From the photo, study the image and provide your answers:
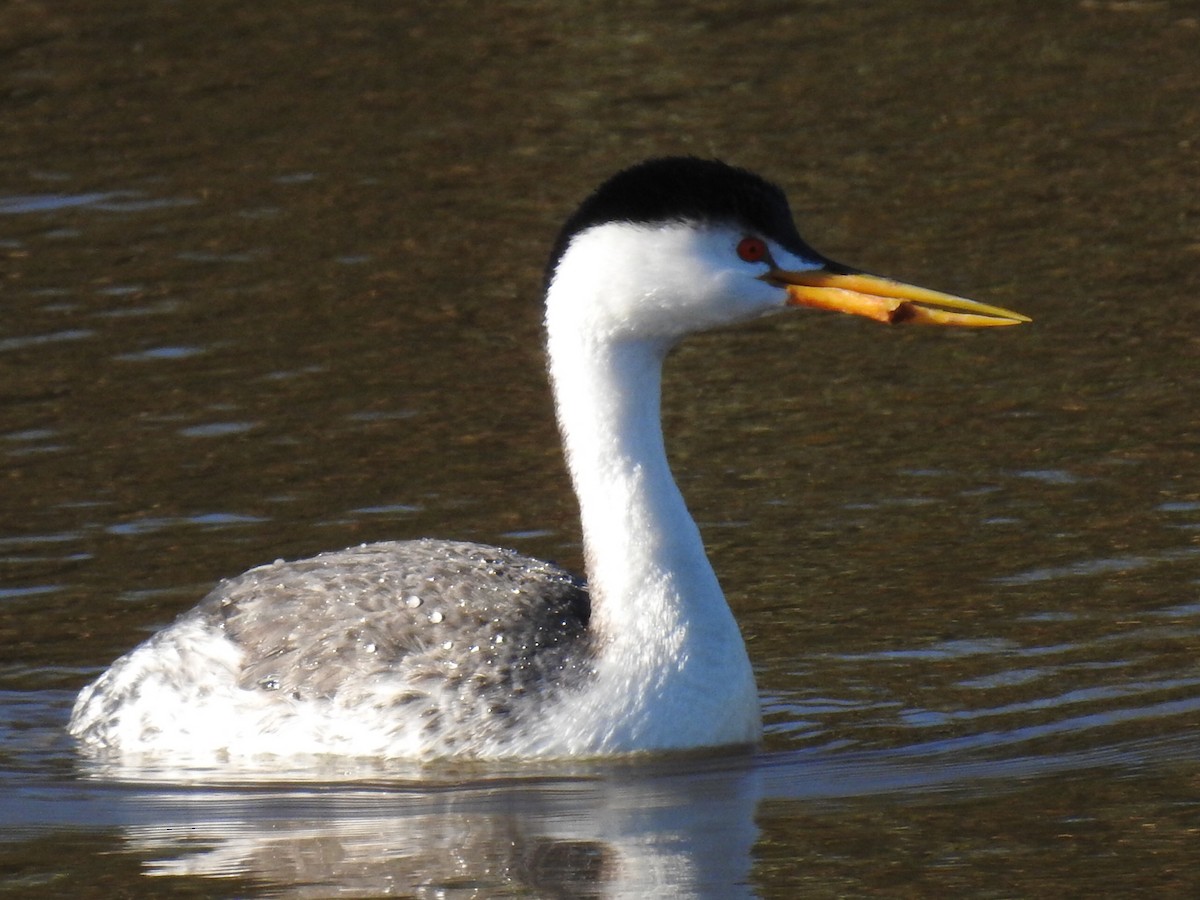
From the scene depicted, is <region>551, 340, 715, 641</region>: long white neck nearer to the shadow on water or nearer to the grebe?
the grebe

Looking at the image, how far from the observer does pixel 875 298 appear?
8773 millimetres

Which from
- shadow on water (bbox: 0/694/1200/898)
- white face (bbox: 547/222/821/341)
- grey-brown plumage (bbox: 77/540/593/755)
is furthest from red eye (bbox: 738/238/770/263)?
shadow on water (bbox: 0/694/1200/898)

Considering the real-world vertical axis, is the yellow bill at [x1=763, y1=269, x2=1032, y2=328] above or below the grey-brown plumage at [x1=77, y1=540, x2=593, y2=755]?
above

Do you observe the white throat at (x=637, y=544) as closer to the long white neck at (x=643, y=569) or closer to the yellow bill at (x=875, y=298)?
the long white neck at (x=643, y=569)

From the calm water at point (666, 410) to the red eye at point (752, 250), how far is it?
1786 mm

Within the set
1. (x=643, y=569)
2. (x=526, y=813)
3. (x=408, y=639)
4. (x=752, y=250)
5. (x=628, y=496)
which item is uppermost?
(x=752, y=250)

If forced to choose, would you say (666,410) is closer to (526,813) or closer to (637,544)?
(637,544)

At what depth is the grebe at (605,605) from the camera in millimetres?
8594

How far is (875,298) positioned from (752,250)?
48 centimetres

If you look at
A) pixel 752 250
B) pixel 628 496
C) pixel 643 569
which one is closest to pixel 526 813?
pixel 643 569

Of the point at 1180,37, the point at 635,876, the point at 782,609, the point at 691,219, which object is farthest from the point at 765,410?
the point at 1180,37

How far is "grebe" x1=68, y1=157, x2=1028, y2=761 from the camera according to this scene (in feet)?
28.2

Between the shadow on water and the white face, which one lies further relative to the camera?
the white face

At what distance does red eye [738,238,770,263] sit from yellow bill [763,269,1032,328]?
0.07 meters
